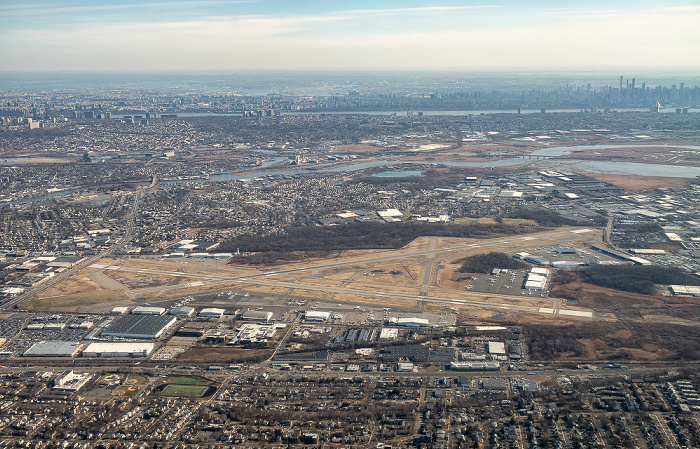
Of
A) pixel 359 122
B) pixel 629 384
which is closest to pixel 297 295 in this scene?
pixel 629 384

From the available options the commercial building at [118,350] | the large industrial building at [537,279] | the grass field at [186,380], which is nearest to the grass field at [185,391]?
the grass field at [186,380]

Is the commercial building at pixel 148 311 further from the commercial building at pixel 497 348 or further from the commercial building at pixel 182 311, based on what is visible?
the commercial building at pixel 497 348

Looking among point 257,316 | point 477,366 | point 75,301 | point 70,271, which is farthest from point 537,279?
point 70,271

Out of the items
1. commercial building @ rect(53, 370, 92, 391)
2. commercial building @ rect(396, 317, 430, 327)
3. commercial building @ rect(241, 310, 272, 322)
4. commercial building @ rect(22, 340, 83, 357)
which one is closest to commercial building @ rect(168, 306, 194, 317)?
commercial building @ rect(241, 310, 272, 322)

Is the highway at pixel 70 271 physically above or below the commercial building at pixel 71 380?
below

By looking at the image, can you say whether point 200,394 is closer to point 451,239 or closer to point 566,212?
point 451,239

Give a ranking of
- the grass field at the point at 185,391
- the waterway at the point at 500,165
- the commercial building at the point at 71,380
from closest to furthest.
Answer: the grass field at the point at 185,391, the commercial building at the point at 71,380, the waterway at the point at 500,165
